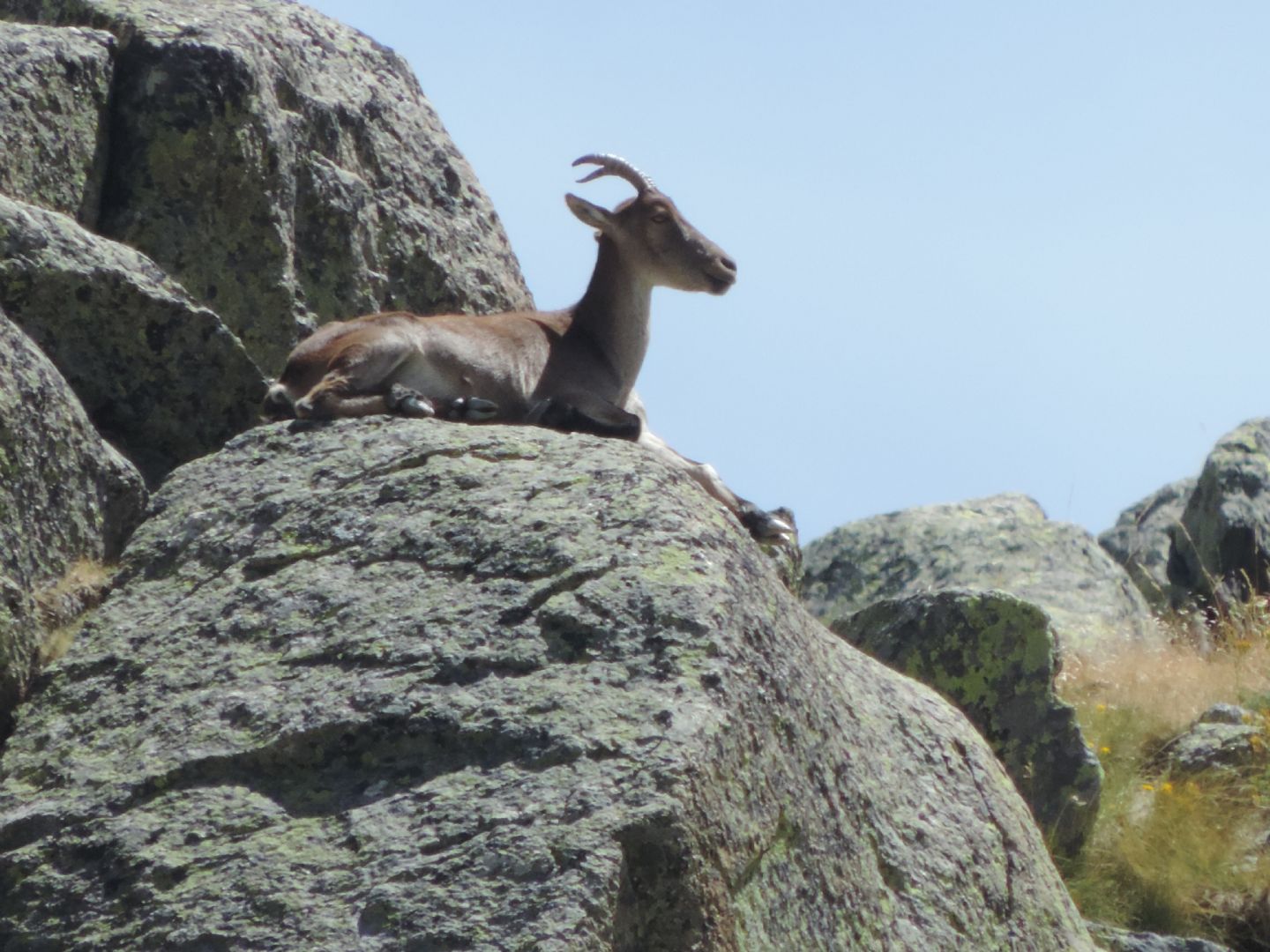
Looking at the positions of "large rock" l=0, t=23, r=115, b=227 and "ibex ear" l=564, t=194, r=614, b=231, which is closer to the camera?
"large rock" l=0, t=23, r=115, b=227

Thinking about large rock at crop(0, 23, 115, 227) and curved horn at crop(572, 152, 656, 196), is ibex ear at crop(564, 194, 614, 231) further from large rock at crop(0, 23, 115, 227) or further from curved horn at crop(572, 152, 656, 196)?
large rock at crop(0, 23, 115, 227)

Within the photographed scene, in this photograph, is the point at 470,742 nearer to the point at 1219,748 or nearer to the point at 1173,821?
the point at 1173,821

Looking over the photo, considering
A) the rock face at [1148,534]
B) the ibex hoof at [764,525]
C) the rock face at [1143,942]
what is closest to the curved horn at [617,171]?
the ibex hoof at [764,525]

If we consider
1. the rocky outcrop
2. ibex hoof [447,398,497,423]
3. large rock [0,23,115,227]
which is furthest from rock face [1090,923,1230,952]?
large rock [0,23,115,227]

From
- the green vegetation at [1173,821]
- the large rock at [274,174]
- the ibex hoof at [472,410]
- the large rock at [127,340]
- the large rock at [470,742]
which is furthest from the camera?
the green vegetation at [1173,821]

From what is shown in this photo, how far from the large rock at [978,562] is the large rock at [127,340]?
8.87m

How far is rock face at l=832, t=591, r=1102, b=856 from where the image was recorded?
8703mm

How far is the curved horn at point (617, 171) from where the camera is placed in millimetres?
9258

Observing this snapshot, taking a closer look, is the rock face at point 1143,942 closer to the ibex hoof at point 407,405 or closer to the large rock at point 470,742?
the large rock at point 470,742

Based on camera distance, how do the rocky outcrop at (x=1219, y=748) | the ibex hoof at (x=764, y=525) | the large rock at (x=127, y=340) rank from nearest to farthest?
the large rock at (x=127, y=340) → the ibex hoof at (x=764, y=525) → the rocky outcrop at (x=1219, y=748)

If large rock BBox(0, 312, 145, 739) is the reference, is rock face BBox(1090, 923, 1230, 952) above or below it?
below

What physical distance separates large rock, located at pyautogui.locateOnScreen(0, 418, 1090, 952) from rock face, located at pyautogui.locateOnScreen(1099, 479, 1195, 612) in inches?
535

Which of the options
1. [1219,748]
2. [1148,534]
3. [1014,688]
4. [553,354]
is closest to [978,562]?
[1219,748]

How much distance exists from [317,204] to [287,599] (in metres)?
3.55
